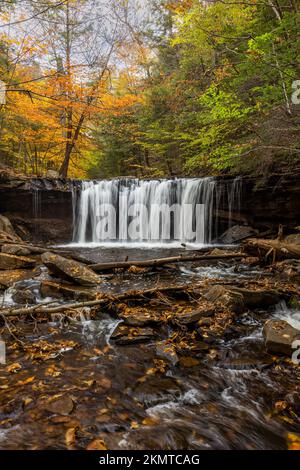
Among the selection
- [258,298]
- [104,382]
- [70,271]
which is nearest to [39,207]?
[70,271]

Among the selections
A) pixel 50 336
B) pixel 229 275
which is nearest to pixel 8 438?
pixel 50 336

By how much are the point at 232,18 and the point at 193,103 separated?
405 centimetres

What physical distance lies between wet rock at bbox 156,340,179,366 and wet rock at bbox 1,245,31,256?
6750 mm

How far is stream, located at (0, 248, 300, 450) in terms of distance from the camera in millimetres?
2430

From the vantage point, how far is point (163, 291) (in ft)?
18.3

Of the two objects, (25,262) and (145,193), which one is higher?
(145,193)

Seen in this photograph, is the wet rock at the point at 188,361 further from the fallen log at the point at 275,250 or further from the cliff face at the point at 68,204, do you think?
the cliff face at the point at 68,204

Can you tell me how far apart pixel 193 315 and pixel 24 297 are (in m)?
3.30

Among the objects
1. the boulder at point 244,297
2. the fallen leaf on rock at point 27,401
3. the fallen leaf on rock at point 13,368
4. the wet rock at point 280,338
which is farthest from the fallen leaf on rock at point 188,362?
the fallen leaf on rock at point 13,368

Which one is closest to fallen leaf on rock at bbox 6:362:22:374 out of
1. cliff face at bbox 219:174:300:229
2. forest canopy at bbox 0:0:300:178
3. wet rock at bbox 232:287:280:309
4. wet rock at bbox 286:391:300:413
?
wet rock at bbox 286:391:300:413

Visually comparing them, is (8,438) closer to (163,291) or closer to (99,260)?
(163,291)

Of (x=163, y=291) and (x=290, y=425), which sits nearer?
(x=290, y=425)

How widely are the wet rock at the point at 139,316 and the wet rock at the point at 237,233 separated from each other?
8985mm

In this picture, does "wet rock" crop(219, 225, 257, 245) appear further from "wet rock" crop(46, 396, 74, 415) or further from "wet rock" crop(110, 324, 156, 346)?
"wet rock" crop(46, 396, 74, 415)
